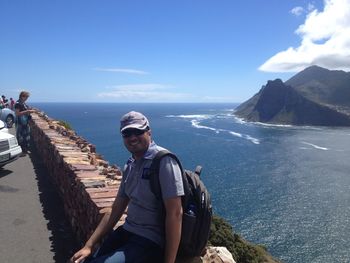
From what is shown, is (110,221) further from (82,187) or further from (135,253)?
(82,187)

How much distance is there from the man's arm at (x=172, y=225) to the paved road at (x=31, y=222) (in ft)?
9.70

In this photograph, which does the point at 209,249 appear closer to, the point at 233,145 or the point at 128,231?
the point at 128,231

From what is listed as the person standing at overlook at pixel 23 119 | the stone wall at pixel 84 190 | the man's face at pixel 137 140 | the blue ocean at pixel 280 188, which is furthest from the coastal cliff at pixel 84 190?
the blue ocean at pixel 280 188

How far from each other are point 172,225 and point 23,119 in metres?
10.9

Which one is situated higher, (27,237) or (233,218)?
(27,237)

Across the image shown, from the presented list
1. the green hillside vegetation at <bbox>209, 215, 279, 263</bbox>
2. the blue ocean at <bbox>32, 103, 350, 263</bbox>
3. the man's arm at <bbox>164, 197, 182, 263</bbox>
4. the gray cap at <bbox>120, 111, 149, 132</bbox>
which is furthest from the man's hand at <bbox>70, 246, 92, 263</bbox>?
the blue ocean at <bbox>32, 103, 350, 263</bbox>

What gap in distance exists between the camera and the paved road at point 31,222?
5.56 metres

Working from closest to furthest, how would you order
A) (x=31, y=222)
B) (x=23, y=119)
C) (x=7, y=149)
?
(x=31, y=222)
(x=7, y=149)
(x=23, y=119)

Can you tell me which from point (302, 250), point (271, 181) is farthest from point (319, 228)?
point (271, 181)

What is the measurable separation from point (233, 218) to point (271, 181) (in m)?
19.8

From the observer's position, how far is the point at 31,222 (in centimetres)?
671

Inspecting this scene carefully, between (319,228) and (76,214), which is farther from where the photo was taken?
(319,228)

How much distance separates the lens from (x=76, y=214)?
246 inches

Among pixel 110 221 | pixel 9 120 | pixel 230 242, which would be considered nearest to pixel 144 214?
pixel 110 221
